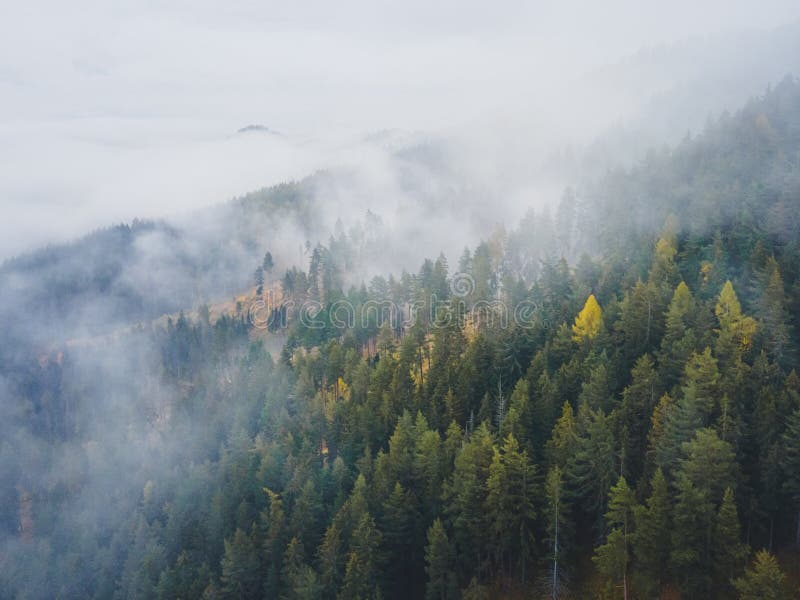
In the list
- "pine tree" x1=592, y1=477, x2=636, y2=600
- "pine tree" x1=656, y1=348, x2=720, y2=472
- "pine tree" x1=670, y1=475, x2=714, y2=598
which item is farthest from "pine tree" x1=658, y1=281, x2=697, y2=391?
"pine tree" x1=592, y1=477, x2=636, y2=600

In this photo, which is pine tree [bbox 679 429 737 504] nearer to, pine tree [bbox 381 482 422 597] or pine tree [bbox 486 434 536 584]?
pine tree [bbox 486 434 536 584]

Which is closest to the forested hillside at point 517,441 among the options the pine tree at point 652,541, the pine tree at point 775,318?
the pine tree at point 652,541

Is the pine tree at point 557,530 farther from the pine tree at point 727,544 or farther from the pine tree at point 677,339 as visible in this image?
the pine tree at point 677,339

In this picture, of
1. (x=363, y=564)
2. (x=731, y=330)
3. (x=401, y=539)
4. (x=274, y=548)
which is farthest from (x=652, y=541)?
(x=274, y=548)

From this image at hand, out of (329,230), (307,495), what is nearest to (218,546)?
A: (307,495)

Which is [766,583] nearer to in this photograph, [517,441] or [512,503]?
[512,503]

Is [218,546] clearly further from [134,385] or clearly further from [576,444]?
[134,385]
